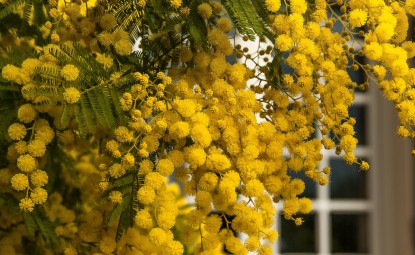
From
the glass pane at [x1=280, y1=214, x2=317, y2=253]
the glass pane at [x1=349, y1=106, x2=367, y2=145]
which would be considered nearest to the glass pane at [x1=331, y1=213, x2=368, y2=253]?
the glass pane at [x1=280, y1=214, x2=317, y2=253]

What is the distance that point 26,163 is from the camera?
2.35ft

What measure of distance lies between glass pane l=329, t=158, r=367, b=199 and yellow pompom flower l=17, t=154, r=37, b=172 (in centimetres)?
193

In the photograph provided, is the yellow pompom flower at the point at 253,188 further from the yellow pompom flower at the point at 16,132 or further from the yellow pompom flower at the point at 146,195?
the yellow pompom flower at the point at 16,132

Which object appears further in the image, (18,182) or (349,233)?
(349,233)

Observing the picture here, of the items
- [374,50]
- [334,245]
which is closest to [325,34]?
[374,50]

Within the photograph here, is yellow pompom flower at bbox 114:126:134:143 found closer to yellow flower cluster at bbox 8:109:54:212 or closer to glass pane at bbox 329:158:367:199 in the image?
yellow flower cluster at bbox 8:109:54:212

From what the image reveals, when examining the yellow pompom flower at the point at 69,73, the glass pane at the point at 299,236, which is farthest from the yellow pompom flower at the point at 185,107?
the glass pane at the point at 299,236

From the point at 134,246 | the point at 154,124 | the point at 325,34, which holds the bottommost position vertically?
the point at 134,246

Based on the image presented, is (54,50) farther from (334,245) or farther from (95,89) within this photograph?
(334,245)

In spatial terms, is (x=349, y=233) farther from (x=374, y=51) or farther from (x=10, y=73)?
(x=10, y=73)

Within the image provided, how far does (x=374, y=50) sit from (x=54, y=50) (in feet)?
1.07

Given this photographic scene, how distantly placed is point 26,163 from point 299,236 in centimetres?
193

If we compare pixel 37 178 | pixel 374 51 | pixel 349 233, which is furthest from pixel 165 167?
pixel 349 233

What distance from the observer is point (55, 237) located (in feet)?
2.74
